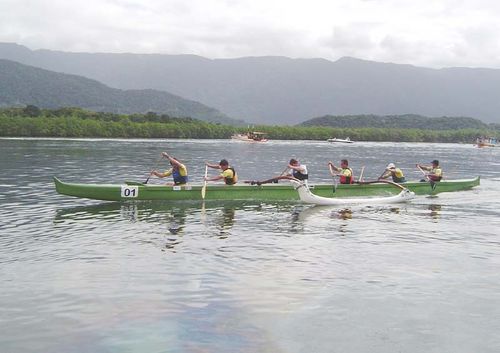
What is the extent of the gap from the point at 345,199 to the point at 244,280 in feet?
45.4

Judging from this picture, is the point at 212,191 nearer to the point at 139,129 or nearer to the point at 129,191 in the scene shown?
the point at 129,191

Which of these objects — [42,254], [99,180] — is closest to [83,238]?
[42,254]

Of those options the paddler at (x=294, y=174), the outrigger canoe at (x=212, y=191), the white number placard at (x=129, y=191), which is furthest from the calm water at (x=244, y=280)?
the paddler at (x=294, y=174)

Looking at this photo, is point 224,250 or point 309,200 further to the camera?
point 309,200

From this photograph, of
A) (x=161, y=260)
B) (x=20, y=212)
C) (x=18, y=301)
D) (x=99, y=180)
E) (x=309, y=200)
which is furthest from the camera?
(x=99, y=180)

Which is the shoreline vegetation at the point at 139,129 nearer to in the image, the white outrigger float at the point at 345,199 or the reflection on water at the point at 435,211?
the white outrigger float at the point at 345,199

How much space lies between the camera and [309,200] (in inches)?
979

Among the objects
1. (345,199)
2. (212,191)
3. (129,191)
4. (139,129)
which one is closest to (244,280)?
(212,191)

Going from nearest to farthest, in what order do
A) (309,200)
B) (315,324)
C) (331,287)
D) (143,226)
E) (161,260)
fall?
A: (315,324) < (331,287) < (161,260) < (143,226) < (309,200)

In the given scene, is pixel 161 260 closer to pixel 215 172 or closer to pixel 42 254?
pixel 42 254

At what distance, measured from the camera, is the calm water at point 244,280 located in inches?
381

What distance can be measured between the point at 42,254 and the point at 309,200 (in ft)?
43.2

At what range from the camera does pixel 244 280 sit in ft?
41.9

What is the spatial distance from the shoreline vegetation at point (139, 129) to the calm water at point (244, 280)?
84.6 metres
